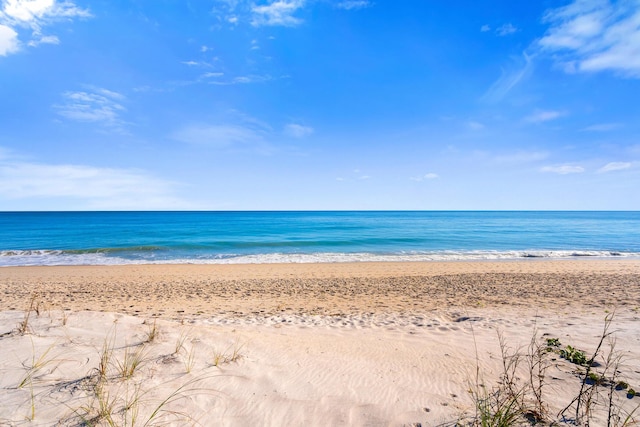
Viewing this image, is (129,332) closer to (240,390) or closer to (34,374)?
(34,374)

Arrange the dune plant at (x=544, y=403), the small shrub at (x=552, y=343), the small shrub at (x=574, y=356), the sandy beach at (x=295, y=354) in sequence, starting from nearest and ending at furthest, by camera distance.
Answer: the dune plant at (x=544, y=403)
the sandy beach at (x=295, y=354)
the small shrub at (x=574, y=356)
the small shrub at (x=552, y=343)

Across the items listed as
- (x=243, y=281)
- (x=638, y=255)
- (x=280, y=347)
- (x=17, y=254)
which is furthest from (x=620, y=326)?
(x=17, y=254)

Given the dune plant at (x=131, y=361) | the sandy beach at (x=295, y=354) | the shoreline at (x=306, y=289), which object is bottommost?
the shoreline at (x=306, y=289)

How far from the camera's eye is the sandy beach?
129 inches

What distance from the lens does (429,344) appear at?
5.85m

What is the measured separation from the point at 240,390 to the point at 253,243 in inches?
1222

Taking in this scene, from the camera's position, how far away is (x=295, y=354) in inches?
203

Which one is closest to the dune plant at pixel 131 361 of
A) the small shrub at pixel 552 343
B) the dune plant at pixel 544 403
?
the dune plant at pixel 544 403

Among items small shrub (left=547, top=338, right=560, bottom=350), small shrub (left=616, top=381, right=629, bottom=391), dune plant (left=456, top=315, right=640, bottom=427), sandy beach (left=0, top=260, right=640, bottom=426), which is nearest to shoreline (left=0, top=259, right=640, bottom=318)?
sandy beach (left=0, top=260, right=640, bottom=426)

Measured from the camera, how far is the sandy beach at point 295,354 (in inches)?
129

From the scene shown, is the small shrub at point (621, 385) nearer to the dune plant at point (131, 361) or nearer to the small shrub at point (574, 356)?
the small shrub at point (574, 356)

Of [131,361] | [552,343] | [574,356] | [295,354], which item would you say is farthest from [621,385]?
[131,361]

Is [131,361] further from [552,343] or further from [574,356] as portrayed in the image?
[552,343]

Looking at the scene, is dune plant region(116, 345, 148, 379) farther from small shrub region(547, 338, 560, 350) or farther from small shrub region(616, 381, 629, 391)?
small shrub region(547, 338, 560, 350)
